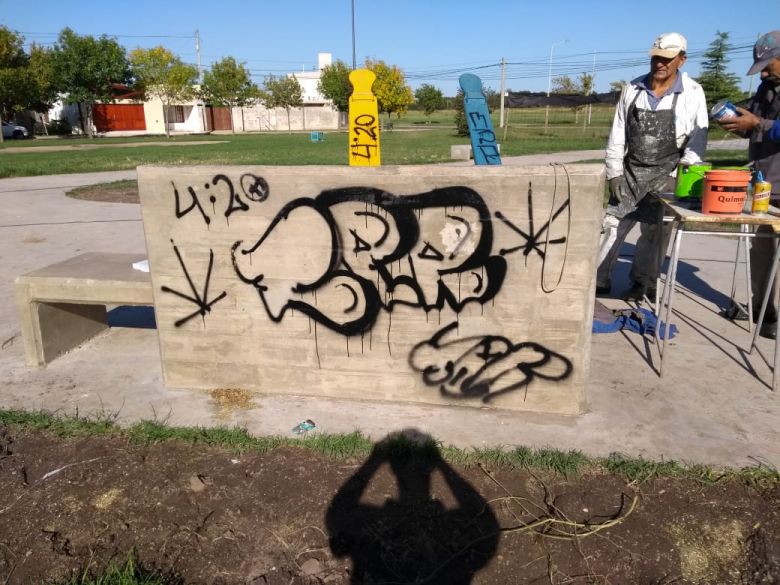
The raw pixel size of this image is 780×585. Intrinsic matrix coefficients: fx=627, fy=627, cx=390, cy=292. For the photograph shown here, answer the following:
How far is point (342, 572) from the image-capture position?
256 centimetres

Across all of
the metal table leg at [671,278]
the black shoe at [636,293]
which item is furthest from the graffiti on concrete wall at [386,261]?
the black shoe at [636,293]

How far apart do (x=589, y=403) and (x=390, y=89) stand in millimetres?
Result: 56454

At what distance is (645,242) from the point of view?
5703mm

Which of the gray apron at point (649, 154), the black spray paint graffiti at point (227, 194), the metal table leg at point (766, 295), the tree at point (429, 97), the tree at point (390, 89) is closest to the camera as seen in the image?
the black spray paint graffiti at point (227, 194)

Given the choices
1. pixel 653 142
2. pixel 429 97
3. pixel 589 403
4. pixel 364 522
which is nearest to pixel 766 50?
pixel 653 142

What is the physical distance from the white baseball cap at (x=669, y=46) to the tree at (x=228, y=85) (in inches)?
2223

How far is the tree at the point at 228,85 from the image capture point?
56.5 metres

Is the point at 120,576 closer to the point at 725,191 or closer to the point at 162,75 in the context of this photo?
the point at 725,191

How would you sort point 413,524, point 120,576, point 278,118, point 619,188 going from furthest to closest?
point 278,118
point 619,188
point 413,524
point 120,576

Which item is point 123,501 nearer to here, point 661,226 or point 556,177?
point 556,177

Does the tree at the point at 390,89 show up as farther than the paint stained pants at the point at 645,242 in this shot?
Yes

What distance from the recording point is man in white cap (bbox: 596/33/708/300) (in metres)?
4.97

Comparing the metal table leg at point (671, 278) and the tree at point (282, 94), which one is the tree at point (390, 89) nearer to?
the tree at point (282, 94)

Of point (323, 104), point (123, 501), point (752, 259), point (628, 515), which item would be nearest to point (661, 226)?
point (752, 259)
